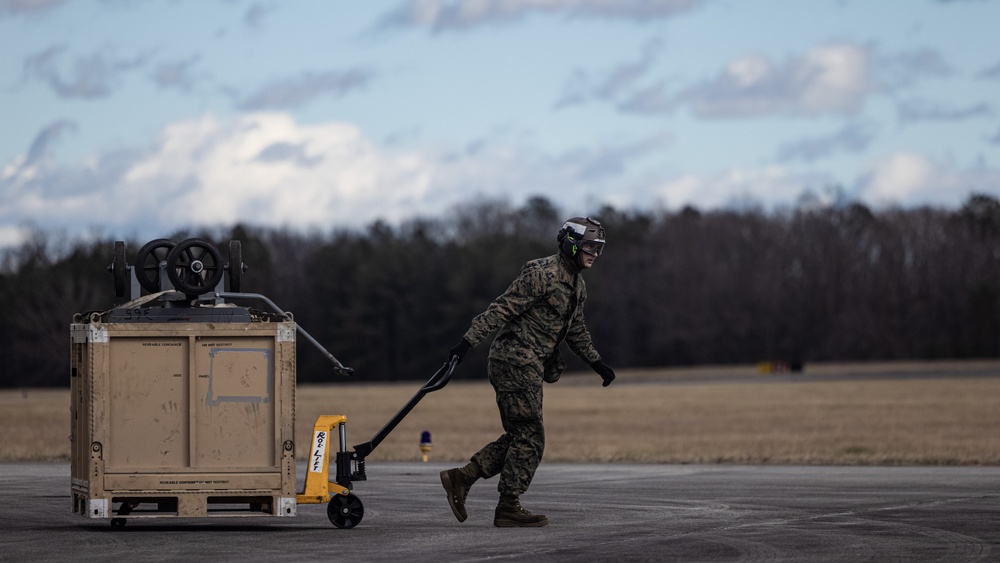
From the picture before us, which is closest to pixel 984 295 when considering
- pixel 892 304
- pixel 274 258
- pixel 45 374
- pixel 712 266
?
pixel 892 304

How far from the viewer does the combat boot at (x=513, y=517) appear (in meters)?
11.5

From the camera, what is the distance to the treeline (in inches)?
4326

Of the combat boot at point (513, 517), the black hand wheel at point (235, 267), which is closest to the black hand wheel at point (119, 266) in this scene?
the black hand wheel at point (235, 267)

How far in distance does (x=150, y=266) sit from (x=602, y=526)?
4.64 m

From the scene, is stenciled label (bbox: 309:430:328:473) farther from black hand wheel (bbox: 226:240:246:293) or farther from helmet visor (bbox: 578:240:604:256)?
helmet visor (bbox: 578:240:604:256)

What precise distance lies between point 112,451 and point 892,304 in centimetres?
11840

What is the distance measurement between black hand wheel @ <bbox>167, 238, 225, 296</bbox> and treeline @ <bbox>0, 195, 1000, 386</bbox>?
95039 millimetres

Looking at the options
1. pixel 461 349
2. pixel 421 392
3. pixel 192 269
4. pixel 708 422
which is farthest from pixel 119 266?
pixel 708 422

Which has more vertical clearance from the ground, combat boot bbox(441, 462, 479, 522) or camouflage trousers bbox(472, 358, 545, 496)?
camouflage trousers bbox(472, 358, 545, 496)

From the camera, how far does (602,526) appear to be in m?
11.6

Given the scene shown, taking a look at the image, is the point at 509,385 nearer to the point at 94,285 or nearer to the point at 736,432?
the point at 736,432

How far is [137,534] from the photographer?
11375 mm

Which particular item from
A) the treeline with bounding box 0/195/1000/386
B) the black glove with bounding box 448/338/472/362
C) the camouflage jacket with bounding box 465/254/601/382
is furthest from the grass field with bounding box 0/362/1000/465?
the treeline with bounding box 0/195/1000/386

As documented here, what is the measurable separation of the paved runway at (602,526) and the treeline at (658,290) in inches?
3594
